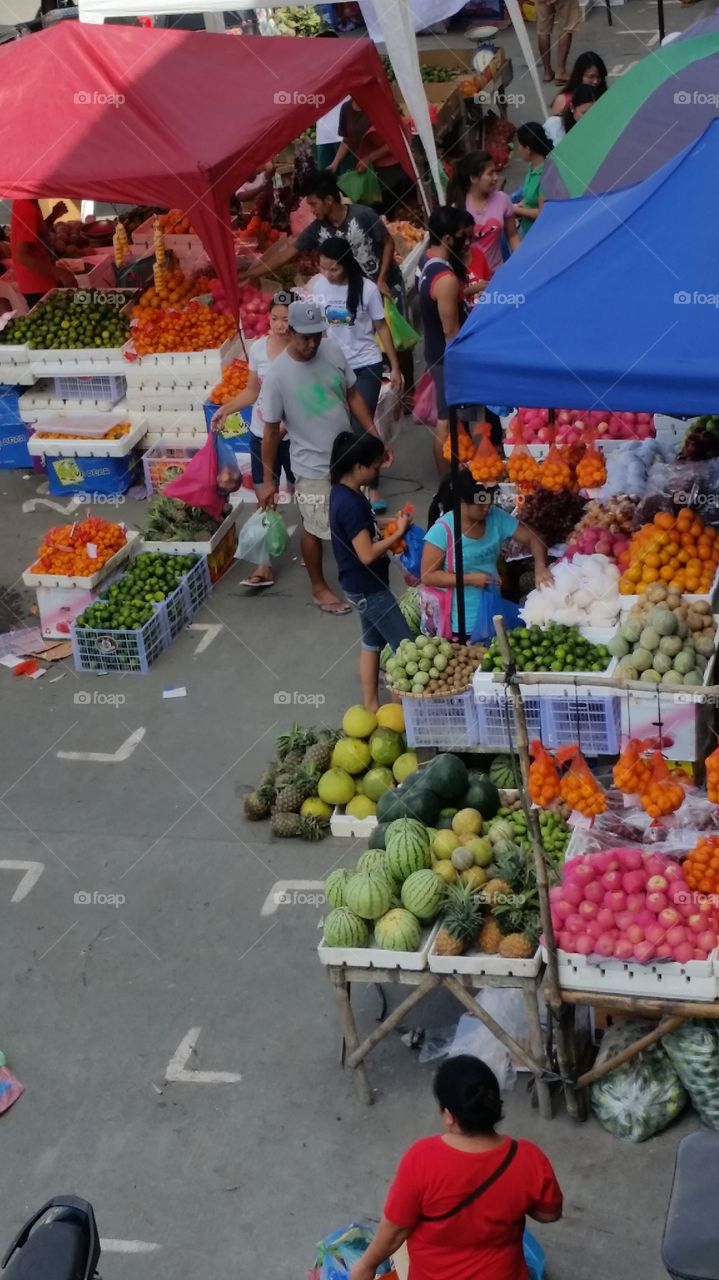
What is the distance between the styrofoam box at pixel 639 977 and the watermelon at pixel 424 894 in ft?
1.69

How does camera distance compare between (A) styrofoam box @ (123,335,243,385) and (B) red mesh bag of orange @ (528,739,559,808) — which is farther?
(A) styrofoam box @ (123,335,243,385)

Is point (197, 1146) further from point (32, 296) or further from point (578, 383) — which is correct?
point (32, 296)

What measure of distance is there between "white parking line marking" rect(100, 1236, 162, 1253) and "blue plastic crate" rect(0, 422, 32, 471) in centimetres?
723

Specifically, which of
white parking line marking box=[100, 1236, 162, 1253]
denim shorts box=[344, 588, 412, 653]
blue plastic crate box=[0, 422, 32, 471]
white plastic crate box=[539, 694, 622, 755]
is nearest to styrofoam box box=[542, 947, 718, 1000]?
white plastic crate box=[539, 694, 622, 755]

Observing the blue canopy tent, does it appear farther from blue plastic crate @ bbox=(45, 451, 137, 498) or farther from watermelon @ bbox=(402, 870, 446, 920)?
blue plastic crate @ bbox=(45, 451, 137, 498)

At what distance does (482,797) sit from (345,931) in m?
1.10

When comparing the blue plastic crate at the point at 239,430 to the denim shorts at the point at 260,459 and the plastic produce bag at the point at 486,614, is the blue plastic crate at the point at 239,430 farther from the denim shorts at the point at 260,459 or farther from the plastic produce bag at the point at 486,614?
the plastic produce bag at the point at 486,614

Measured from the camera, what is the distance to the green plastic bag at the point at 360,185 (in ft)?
44.6

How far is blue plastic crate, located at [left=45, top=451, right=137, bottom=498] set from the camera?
11.0m

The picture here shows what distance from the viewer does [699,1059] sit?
561 cm

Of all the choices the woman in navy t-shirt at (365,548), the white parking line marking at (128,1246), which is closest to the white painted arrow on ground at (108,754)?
the woman in navy t-shirt at (365,548)

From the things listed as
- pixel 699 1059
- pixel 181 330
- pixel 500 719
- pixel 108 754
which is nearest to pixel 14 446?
pixel 181 330

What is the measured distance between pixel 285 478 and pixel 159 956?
4239 millimetres

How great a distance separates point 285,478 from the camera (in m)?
10.4
